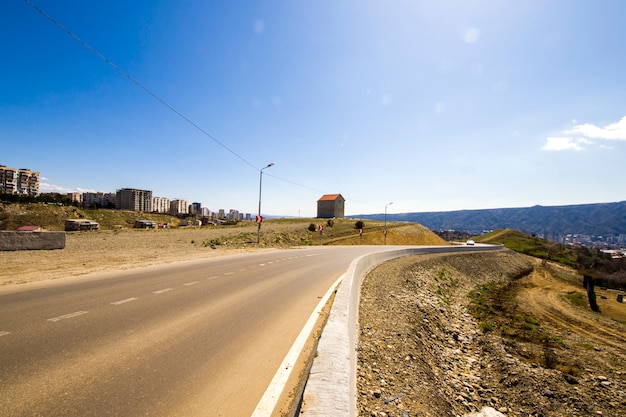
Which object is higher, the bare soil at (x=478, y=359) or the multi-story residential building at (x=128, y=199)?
the multi-story residential building at (x=128, y=199)

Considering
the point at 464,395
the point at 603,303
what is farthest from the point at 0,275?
the point at 603,303

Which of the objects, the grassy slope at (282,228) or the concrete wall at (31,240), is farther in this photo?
the grassy slope at (282,228)

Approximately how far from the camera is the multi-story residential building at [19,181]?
141 meters

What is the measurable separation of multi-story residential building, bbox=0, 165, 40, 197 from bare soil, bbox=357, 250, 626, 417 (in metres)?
193

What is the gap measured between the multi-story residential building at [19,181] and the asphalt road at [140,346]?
7429 inches

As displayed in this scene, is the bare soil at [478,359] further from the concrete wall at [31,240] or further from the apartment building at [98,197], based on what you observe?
the apartment building at [98,197]

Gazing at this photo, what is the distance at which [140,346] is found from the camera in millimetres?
4488

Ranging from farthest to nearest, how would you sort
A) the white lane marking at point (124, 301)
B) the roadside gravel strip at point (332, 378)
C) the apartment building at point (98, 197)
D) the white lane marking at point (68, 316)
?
the apartment building at point (98, 197) < the white lane marking at point (124, 301) < the white lane marking at point (68, 316) < the roadside gravel strip at point (332, 378)

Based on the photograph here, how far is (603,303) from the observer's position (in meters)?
30.0

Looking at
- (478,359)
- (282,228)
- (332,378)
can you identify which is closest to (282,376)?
(332,378)

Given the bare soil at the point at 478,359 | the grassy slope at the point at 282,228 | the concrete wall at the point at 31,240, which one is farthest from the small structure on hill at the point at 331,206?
the concrete wall at the point at 31,240

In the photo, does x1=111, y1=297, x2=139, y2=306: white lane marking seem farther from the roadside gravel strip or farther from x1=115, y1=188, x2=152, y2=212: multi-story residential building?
x1=115, y1=188, x2=152, y2=212: multi-story residential building

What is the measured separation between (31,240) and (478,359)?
2392cm

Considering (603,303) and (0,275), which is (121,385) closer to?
(0,275)
